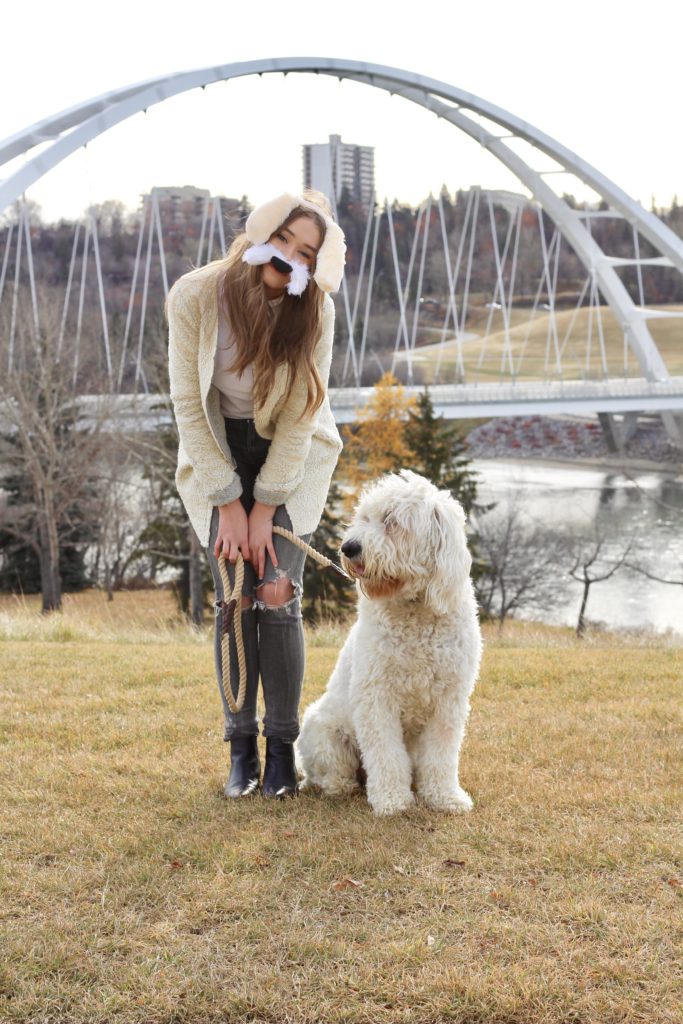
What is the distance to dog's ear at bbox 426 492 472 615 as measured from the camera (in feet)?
9.43

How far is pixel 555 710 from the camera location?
414 centimetres

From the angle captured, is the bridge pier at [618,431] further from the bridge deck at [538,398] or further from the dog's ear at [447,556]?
the dog's ear at [447,556]

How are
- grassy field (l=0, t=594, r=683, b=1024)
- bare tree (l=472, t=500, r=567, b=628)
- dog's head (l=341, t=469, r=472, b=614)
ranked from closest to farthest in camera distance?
grassy field (l=0, t=594, r=683, b=1024) → dog's head (l=341, t=469, r=472, b=614) → bare tree (l=472, t=500, r=567, b=628)

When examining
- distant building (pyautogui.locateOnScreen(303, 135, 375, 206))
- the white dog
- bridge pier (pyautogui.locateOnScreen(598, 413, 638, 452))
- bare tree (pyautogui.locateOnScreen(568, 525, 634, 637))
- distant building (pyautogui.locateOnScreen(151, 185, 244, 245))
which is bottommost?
bare tree (pyautogui.locateOnScreen(568, 525, 634, 637))

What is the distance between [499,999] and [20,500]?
21073mm

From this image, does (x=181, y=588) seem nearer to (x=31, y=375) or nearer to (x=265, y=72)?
(x=31, y=375)

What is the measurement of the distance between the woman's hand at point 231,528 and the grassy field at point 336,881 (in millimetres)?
779

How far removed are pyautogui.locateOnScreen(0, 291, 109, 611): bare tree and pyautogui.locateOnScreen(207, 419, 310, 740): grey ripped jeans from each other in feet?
52.8

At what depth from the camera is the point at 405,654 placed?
117 inches

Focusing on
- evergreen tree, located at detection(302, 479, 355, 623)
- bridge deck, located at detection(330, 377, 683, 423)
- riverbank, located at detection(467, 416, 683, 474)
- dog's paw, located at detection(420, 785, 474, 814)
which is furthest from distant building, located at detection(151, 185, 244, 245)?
dog's paw, located at detection(420, 785, 474, 814)

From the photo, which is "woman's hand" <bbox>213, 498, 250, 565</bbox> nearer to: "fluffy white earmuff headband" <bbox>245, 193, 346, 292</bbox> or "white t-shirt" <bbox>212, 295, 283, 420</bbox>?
"white t-shirt" <bbox>212, 295, 283, 420</bbox>

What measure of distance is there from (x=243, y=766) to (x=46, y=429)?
16758 mm

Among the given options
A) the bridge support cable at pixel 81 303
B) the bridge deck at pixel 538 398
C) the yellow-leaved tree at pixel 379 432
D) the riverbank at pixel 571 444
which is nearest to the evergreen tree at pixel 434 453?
the yellow-leaved tree at pixel 379 432

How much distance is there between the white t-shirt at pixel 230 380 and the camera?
3000 mm
